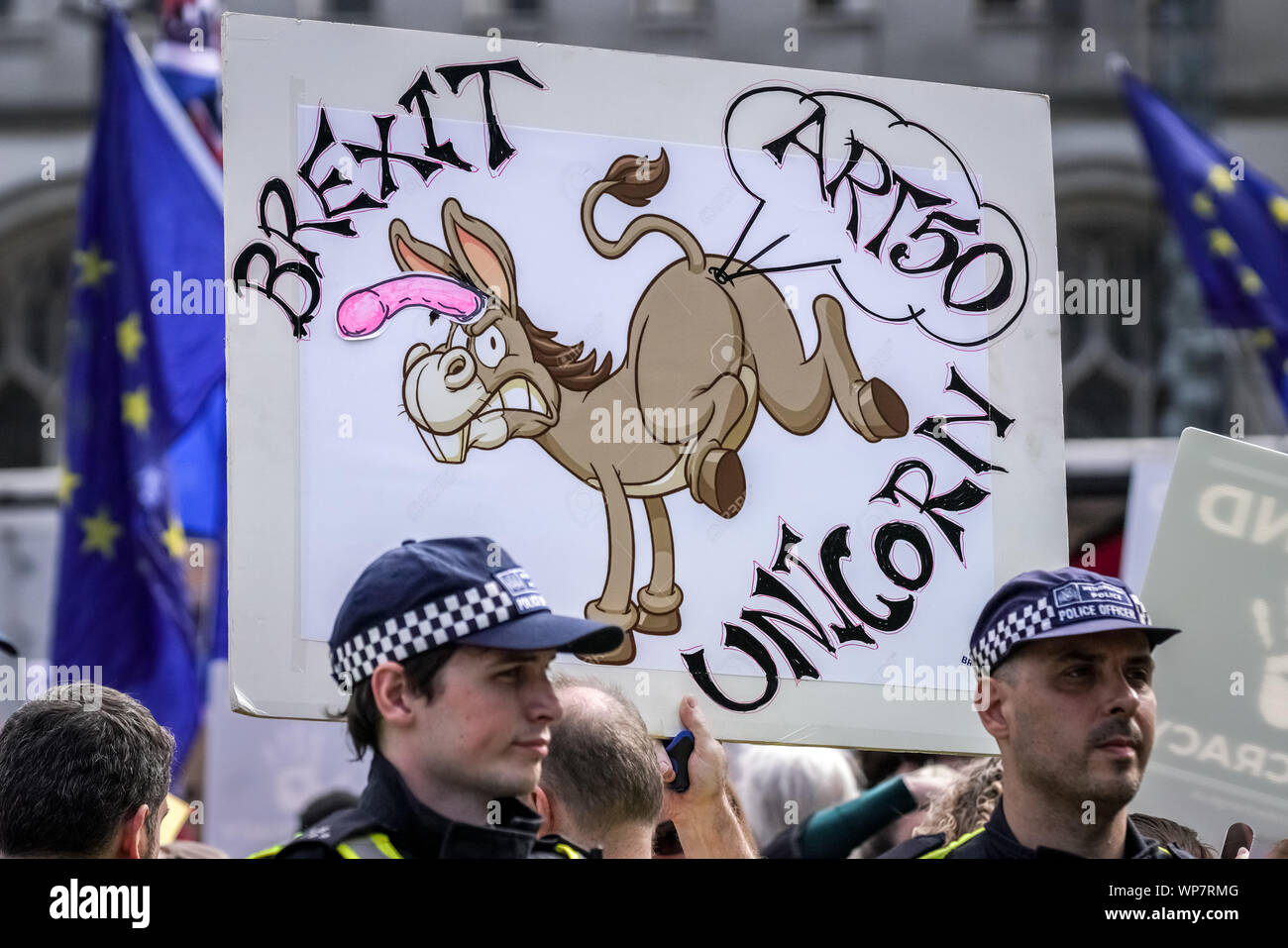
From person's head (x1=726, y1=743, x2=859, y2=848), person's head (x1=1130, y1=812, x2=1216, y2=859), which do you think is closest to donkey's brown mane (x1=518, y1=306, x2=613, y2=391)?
person's head (x1=1130, y1=812, x2=1216, y2=859)

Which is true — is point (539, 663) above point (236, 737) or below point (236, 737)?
above

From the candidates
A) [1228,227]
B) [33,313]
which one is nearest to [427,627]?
[1228,227]

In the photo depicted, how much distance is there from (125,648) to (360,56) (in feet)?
11.3

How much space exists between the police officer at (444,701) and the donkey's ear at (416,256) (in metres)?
0.76

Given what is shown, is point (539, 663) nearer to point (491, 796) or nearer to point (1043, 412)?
point (491, 796)

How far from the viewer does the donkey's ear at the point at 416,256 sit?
3.06 meters

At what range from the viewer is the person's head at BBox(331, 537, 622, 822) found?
2.41 m

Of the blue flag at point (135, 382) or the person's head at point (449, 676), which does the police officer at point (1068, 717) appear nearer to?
the person's head at point (449, 676)

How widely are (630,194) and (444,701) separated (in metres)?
1.14

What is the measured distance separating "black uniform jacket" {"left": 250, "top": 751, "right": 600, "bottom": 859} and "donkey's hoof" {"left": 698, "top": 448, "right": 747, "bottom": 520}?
90 cm

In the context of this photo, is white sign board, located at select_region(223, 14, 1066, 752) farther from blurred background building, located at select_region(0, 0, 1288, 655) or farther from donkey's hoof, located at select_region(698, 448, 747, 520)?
blurred background building, located at select_region(0, 0, 1288, 655)

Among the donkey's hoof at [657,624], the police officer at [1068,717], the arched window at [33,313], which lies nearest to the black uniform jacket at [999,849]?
the police officer at [1068,717]
